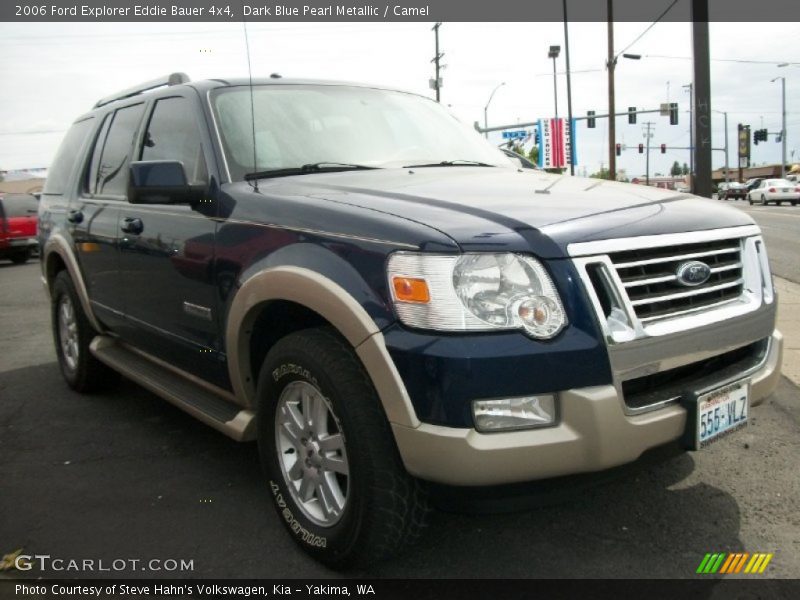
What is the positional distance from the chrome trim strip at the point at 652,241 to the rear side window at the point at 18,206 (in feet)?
55.1

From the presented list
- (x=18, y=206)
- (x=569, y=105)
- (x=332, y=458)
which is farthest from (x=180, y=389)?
(x=569, y=105)

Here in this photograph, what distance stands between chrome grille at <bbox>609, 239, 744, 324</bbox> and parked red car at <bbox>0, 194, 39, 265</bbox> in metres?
16.5

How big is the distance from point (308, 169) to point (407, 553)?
1.69 m

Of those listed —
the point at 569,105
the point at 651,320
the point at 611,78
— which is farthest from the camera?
the point at 569,105

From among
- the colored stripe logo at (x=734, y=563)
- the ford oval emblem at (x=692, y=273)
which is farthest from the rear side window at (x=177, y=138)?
the colored stripe logo at (x=734, y=563)

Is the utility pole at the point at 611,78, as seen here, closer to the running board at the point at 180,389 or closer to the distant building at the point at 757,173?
the running board at the point at 180,389

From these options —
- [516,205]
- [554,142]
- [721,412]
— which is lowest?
Answer: [721,412]

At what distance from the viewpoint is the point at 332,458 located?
262 centimetres

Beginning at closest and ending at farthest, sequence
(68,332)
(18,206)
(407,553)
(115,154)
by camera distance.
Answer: (407,553)
(115,154)
(68,332)
(18,206)

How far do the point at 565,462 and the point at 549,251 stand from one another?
63cm

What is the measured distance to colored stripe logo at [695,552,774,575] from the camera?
2.60 metres

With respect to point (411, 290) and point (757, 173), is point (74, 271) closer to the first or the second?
point (411, 290)
